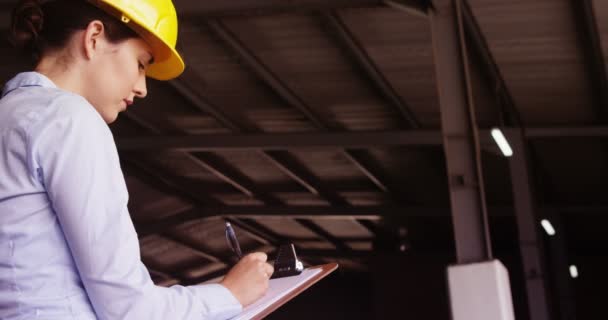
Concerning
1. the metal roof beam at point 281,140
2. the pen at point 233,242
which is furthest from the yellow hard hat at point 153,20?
the metal roof beam at point 281,140

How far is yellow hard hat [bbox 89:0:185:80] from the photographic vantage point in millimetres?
1646

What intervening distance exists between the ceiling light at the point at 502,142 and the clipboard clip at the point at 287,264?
1129 centimetres

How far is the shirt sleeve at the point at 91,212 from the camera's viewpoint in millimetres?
1363

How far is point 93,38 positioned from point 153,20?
0.20 meters

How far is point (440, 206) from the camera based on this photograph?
1798cm

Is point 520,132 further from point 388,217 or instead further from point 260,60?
point 388,217

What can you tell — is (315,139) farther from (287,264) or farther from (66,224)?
(66,224)

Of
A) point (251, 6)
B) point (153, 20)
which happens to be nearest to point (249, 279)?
point (153, 20)

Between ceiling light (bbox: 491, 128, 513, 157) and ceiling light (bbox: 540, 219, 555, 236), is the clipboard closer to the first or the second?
ceiling light (bbox: 491, 128, 513, 157)

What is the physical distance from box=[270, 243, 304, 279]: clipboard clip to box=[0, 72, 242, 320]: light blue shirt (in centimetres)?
55

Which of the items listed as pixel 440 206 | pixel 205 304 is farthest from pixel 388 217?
pixel 205 304

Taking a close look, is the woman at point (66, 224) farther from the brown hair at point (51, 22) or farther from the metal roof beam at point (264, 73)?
the metal roof beam at point (264, 73)

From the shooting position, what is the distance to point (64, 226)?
4.52 ft

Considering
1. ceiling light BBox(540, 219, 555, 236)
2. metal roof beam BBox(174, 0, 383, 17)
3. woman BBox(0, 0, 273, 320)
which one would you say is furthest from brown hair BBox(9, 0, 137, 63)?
ceiling light BBox(540, 219, 555, 236)
